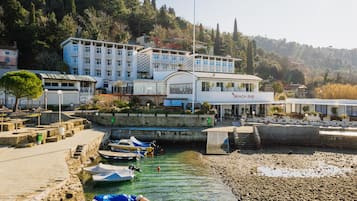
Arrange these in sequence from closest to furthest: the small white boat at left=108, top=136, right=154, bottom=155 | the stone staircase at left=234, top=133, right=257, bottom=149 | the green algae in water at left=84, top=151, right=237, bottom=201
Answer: the green algae in water at left=84, top=151, right=237, bottom=201, the small white boat at left=108, top=136, right=154, bottom=155, the stone staircase at left=234, top=133, right=257, bottom=149

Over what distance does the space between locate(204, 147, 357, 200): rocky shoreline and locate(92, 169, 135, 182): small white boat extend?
602 centimetres

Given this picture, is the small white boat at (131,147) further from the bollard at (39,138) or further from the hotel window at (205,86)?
the hotel window at (205,86)

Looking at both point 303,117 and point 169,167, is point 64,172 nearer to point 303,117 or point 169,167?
point 169,167

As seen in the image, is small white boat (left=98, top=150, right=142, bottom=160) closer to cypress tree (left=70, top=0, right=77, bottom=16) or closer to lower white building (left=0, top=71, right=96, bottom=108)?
lower white building (left=0, top=71, right=96, bottom=108)

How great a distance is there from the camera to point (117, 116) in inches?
1240

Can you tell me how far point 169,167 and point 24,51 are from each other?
165 feet

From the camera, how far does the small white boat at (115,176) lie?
1584 cm

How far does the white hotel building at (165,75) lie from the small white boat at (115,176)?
19.0 meters

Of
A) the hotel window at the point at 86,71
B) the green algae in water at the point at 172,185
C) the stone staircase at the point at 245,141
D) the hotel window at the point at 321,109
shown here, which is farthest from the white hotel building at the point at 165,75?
the green algae in water at the point at 172,185

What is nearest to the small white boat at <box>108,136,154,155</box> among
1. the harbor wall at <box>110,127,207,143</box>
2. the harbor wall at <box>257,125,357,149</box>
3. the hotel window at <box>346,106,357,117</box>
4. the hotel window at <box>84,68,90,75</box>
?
the harbor wall at <box>110,127,207,143</box>

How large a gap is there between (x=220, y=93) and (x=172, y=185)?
20.5m

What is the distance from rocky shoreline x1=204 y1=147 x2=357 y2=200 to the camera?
14.5 metres

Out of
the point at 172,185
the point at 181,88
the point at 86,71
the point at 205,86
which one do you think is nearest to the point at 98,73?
the point at 86,71

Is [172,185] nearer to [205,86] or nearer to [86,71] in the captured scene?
[205,86]
